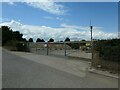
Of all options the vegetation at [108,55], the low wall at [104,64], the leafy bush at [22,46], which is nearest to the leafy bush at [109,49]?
the vegetation at [108,55]

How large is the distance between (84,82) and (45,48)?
65.2 feet

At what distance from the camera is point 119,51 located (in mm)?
12414

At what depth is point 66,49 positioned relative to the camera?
23.7m

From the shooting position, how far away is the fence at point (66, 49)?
20297 millimetres

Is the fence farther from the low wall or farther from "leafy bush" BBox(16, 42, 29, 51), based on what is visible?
"leafy bush" BBox(16, 42, 29, 51)

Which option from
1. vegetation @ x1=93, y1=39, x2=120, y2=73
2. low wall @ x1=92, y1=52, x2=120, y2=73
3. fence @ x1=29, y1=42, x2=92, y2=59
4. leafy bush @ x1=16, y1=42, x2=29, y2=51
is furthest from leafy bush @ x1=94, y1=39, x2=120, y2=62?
leafy bush @ x1=16, y1=42, x2=29, y2=51

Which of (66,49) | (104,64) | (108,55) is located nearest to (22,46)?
(66,49)

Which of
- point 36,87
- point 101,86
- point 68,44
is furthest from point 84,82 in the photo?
point 68,44

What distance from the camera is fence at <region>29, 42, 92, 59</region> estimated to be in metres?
20.3

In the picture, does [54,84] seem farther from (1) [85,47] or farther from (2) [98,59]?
(1) [85,47]

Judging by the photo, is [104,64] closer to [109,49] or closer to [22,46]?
[109,49]

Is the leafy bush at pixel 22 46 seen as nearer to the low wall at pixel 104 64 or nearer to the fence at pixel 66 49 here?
the fence at pixel 66 49

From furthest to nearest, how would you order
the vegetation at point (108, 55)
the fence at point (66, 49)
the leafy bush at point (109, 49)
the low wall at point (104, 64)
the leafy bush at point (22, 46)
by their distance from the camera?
the leafy bush at point (22, 46)
the fence at point (66, 49)
the leafy bush at point (109, 49)
the vegetation at point (108, 55)
the low wall at point (104, 64)

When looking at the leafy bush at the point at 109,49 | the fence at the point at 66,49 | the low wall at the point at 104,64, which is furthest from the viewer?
the fence at the point at 66,49
